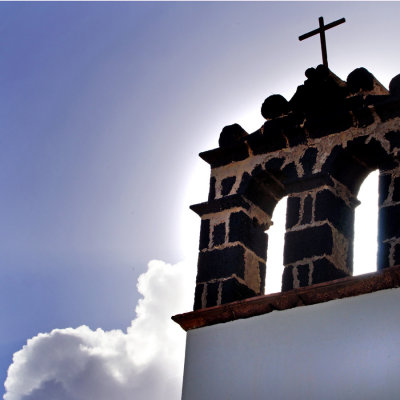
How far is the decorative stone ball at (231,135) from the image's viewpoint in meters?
9.50

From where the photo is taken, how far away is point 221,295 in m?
8.77

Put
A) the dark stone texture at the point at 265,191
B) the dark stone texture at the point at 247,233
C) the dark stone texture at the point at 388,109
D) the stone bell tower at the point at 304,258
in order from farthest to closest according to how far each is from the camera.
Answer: the dark stone texture at the point at 265,191
the dark stone texture at the point at 247,233
the dark stone texture at the point at 388,109
the stone bell tower at the point at 304,258

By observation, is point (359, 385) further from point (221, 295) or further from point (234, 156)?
point (234, 156)

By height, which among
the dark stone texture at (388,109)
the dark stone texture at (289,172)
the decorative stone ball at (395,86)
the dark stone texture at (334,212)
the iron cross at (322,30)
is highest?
the iron cross at (322,30)

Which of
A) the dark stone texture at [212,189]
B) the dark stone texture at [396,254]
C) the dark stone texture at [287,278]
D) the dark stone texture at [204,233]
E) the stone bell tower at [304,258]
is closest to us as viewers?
the stone bell tower at [304,258]

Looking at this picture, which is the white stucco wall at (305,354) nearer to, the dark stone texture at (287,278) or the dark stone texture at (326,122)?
the dark stone texture at (287,278)

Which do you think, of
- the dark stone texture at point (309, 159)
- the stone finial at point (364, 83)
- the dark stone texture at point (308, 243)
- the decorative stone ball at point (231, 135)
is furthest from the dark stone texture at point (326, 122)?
the dark stone texture at point (308, 243)

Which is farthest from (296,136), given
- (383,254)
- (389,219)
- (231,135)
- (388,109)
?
(383,254)

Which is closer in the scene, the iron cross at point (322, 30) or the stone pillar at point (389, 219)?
the stone pillar at point (389, 219)

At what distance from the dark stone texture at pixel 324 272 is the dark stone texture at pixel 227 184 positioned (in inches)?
47.4

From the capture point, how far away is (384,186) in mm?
8469

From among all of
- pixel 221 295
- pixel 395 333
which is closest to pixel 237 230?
pixel 221 295

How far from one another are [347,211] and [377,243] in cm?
62

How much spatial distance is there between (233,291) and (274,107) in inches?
62.0
